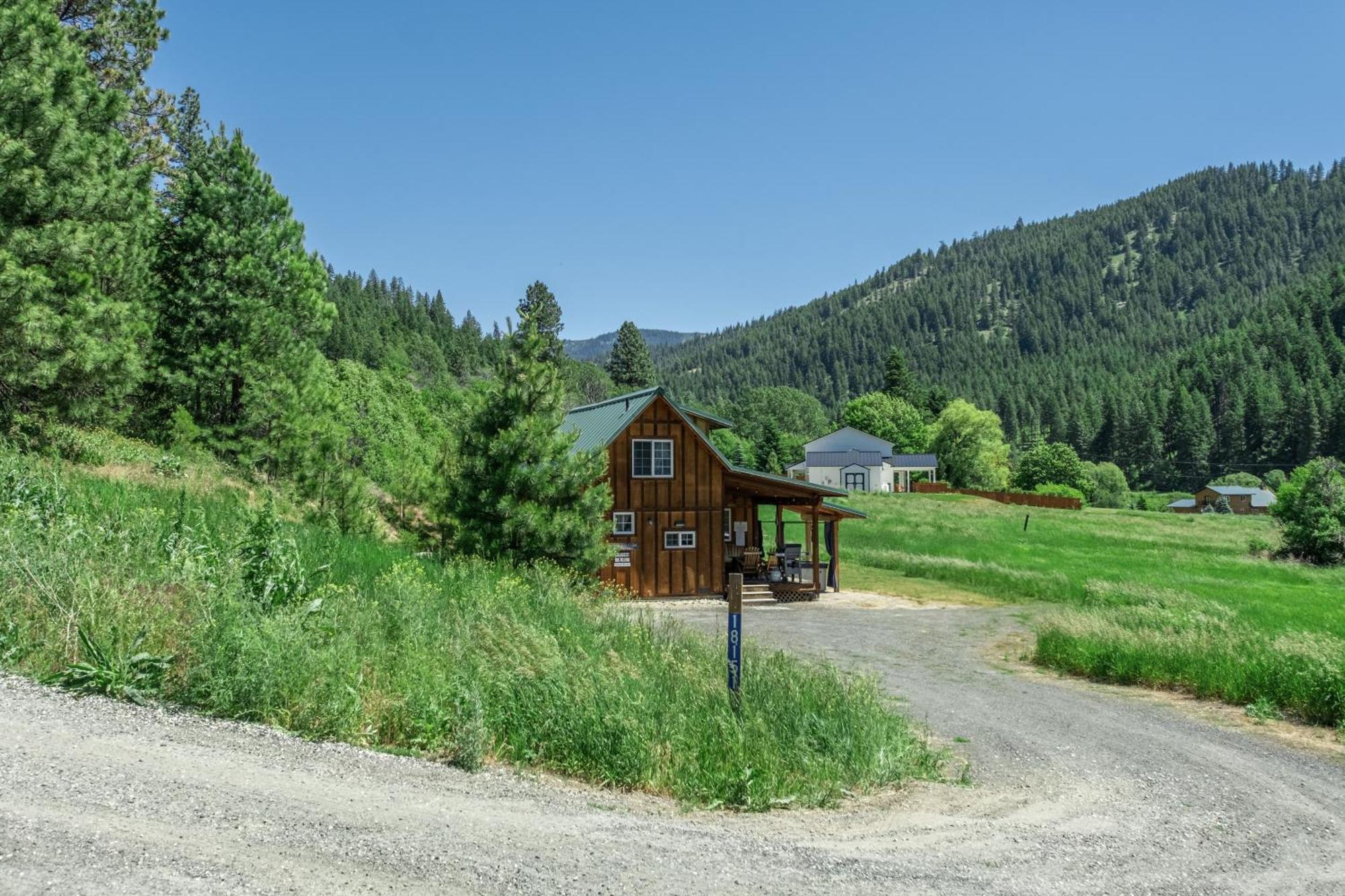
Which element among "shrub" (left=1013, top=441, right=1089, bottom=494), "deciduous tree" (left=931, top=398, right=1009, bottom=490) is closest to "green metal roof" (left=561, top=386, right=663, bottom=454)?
"deciduous tree" (left=931, top=398, right=1009, bottom=490)

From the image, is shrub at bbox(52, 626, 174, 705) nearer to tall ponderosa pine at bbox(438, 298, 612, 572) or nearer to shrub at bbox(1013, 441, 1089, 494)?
tall ponderosa pine at bbox(438, 298, 612, 572)

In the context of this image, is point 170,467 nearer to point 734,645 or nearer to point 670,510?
point 670,510

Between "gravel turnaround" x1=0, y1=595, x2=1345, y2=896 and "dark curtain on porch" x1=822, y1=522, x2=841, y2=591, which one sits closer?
"gravel turnaround" x1=0, y1=595, x2=1345, y2=896

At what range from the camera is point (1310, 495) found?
4191 centimetres

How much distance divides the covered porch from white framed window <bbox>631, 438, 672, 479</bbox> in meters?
2.46

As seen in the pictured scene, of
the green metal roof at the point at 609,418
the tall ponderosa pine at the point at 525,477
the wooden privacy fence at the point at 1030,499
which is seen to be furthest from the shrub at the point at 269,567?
the wooden privacy fence at the point at 1030,499

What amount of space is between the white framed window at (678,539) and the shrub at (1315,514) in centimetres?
3051

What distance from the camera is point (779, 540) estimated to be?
35.6m

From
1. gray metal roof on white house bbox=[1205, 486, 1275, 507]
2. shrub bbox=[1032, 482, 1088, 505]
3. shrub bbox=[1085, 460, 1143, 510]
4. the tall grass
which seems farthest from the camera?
shrub bbox=[1085, 460, 1143, 510]


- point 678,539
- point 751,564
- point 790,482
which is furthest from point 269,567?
point 751,564

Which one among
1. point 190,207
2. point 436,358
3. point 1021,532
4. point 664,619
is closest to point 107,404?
point 190,207

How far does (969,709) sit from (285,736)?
31.3 feet

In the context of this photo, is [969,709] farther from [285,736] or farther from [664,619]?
[285,736]

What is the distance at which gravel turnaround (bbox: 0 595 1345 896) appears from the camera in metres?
4.79
